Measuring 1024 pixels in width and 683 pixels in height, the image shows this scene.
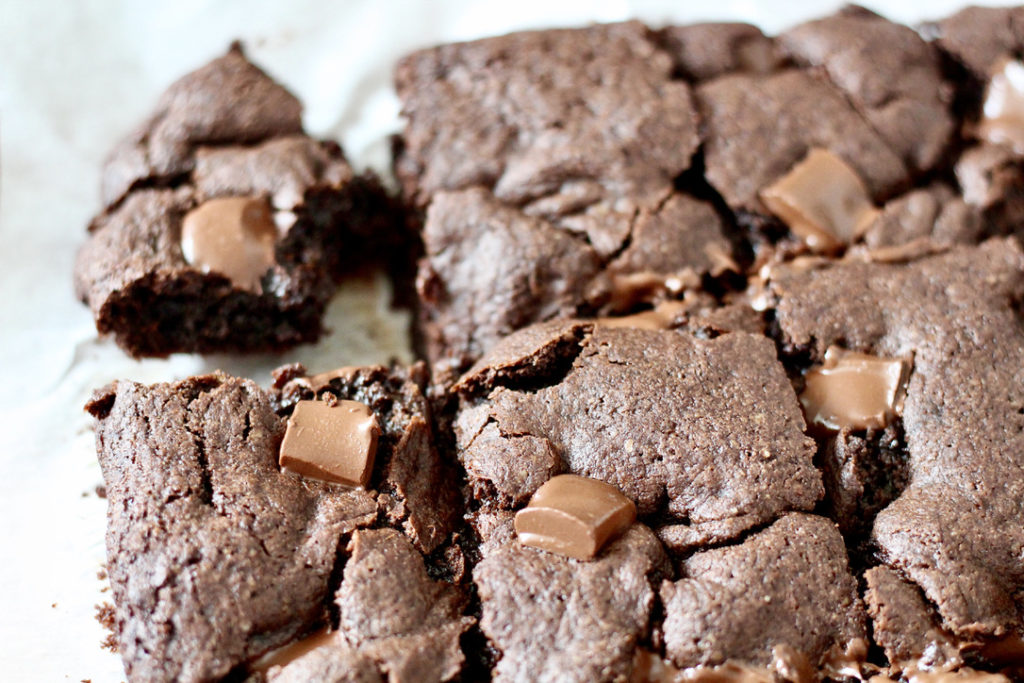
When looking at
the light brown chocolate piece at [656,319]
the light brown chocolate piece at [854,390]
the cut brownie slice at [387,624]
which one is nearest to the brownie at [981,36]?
the light brown chocolate piece at [854,390]

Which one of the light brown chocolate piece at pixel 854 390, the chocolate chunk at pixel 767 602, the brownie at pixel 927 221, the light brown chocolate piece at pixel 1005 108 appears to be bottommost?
the chocolate chunk at pixel 767 602

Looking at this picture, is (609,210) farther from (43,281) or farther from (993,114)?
(43,281)

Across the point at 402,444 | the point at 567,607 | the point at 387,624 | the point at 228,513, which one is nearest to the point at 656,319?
the point at 402,444

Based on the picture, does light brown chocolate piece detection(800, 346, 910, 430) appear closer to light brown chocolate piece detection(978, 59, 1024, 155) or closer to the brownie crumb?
light brown chocolate piece detection(978, 59, 1024, 155)

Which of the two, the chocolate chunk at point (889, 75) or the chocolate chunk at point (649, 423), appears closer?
the chocolate chunk at point (649, 423)

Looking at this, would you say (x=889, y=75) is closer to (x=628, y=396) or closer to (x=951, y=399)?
(x=951, y=399)

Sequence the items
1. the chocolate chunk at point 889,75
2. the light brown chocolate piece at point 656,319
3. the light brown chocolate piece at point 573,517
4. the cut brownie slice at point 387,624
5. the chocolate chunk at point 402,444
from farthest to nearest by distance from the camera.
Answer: the chocolate chunk at point 889,75 → the light brown chocolate piece at point 656,319 → the chocolate chunk at point 402,444 → the light brown chocolate piece at point 573,517 → the cut brownie slice at point 387,624

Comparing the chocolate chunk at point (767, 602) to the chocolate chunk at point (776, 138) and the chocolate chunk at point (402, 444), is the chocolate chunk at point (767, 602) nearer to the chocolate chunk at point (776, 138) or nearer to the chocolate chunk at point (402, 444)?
the chocolate chunk at point (402, 444)
